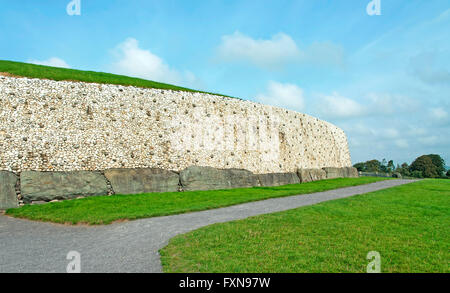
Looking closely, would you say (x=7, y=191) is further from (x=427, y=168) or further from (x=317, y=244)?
(x=427, y=168)

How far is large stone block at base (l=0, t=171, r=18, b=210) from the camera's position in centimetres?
1540

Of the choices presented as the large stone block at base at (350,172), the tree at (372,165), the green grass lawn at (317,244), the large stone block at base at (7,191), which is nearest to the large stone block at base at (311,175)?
the large stone block at base at (350,172)

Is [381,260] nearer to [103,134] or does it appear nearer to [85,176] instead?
[85,176]

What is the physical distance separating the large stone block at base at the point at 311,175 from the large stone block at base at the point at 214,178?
A: 22.9 ft

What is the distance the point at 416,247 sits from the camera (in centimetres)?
754

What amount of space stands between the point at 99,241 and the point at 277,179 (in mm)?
20185

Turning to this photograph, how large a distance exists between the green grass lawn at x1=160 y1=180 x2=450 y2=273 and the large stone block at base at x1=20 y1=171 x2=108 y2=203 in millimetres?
10972

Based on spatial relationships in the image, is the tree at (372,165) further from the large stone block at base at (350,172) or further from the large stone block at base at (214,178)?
the large stone block at base at (214,178)

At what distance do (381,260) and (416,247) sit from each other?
1.75m

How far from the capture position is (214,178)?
22734 mm

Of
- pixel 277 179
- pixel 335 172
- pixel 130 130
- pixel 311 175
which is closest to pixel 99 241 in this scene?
pixel 130 130

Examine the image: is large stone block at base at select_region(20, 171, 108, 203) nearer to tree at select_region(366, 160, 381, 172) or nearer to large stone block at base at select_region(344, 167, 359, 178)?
large stone block at base at select_region(344, 167, 359, 178)

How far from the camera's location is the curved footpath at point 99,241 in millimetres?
7035

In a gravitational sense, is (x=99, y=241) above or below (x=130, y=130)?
below
